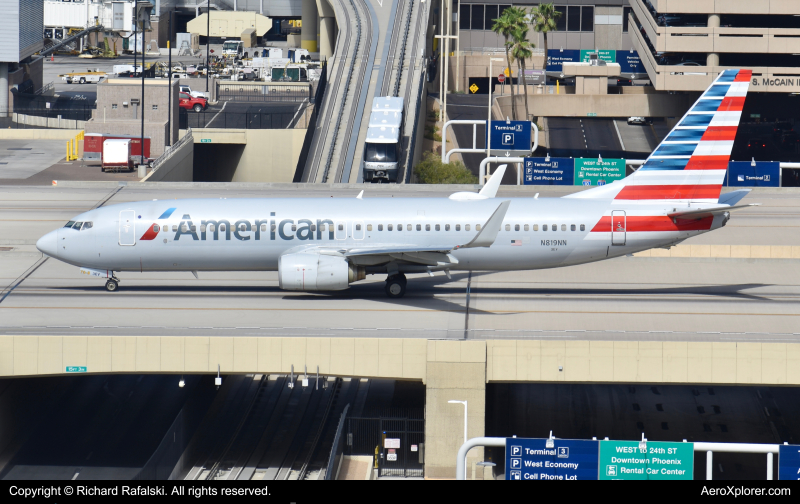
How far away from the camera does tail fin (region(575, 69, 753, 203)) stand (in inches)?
1763

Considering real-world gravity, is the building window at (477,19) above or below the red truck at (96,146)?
above

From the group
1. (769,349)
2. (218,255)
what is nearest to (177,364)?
(218,255)

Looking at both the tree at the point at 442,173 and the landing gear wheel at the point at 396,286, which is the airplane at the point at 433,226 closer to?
the landing gear wheel at the point at 396,286

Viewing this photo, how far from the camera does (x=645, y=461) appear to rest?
25.6 meters

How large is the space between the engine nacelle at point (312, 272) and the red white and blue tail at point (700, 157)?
13021 millimetres

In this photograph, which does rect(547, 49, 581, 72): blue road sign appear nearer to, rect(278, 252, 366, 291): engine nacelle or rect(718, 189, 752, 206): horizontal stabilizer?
rect(718, 189, 752, 206): horizontal stabilizer

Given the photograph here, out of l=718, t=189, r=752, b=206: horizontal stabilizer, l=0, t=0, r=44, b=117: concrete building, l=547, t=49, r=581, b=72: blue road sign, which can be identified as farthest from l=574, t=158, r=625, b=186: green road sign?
l=547, t=49, r=581, b=72: blue road sign

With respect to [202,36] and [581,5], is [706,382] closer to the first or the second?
[581,5]

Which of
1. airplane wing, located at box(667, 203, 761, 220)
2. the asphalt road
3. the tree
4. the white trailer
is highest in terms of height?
the white trailer

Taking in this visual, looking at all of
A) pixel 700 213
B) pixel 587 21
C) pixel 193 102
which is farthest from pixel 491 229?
pixel 587 21

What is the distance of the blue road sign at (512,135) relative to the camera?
8056 cm

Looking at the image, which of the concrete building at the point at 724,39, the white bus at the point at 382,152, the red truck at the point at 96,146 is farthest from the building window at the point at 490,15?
the red truck at the point at 96,146

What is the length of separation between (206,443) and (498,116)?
80338 mm

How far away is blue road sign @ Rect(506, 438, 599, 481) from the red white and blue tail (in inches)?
830
